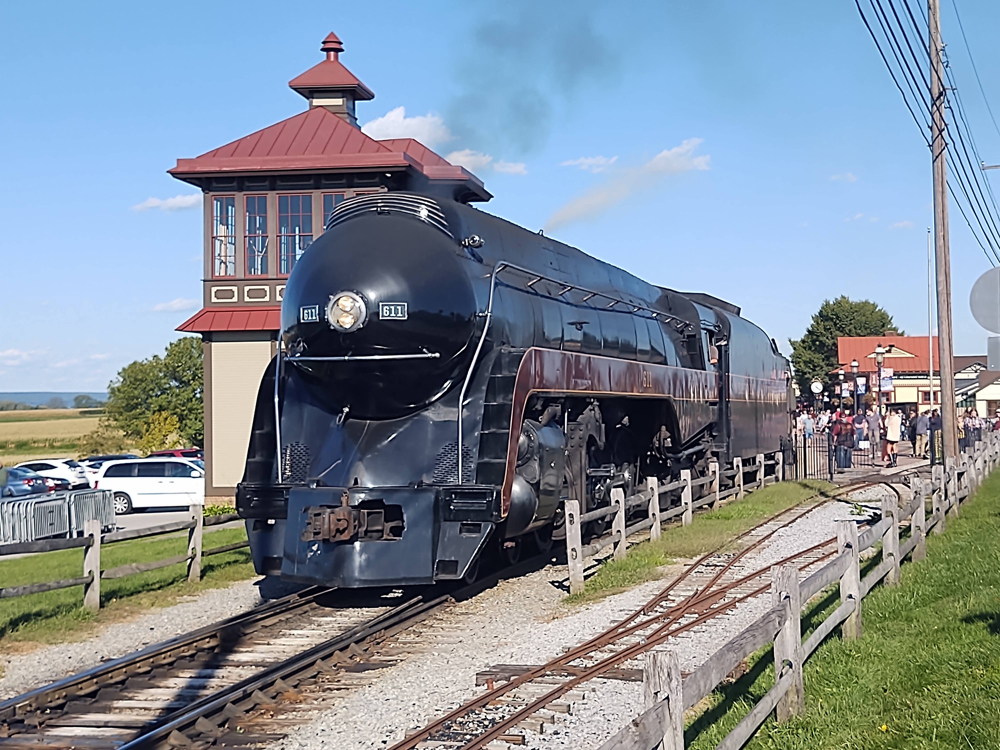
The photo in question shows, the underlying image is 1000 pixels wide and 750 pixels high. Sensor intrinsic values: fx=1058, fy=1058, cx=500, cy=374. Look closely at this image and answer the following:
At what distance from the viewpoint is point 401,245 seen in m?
10.7

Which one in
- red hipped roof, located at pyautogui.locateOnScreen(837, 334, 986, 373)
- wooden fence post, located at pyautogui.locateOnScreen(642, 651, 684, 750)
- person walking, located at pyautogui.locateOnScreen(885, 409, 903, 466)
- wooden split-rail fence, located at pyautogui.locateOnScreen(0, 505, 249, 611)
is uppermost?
red hipped roof, located at pyautogui.locateOnScreen(837, 334, 986, 373)

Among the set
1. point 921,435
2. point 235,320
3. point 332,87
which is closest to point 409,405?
point 235,320

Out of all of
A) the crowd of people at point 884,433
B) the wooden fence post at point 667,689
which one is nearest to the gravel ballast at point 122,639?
the wooden fence post at point 667,689

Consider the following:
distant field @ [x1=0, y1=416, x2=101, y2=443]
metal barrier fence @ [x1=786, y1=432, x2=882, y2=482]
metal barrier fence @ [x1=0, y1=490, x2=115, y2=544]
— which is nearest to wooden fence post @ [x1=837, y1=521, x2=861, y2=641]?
metal barrier fence @ [x1=0, y1=490, x2=115, y2=544]

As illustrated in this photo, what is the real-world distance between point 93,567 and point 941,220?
16.6 metres

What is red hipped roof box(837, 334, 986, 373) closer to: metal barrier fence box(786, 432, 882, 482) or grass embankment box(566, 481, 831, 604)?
metal barrier fence box(786, 432, 882, 482)

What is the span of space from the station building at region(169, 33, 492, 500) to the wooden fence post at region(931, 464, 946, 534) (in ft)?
43.7

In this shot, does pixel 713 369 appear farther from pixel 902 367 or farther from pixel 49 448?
pixel 49 448

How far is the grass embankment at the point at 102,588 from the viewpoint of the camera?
35.5ft

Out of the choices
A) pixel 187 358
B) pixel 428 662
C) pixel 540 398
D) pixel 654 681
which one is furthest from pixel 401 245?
pixel 187 358

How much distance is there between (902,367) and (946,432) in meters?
57.9

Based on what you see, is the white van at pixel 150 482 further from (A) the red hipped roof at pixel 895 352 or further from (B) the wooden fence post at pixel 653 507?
(A) the red hipped roof at pixel 895 352

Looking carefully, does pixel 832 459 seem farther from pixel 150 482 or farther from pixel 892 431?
pixel 150 482

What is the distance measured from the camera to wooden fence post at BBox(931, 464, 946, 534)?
14.9m
